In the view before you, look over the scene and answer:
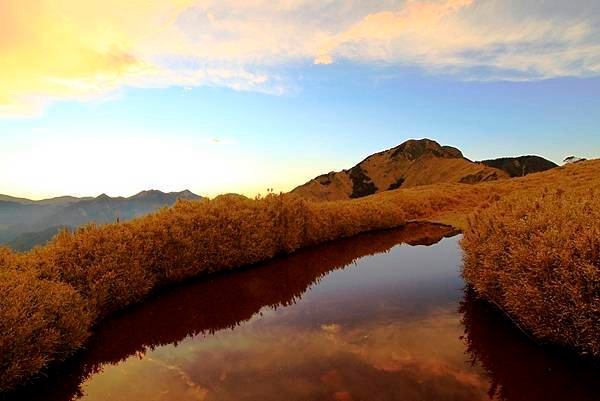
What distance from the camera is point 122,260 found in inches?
385

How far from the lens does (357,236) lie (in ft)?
73.9

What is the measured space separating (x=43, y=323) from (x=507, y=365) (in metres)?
7.88

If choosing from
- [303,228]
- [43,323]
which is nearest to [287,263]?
[303,228]

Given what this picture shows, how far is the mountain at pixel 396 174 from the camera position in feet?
344

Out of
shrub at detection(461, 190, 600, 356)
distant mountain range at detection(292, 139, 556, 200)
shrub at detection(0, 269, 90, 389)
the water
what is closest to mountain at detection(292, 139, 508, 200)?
distant mountain range at detection(292, 139, 556, 200)

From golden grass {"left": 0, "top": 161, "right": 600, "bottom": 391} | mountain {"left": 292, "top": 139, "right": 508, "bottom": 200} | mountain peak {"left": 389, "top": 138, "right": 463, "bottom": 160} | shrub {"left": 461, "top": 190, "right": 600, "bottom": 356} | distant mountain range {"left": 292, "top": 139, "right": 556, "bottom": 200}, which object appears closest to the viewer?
shrub {"left": 461, "top": 190, "right": 600, "bottom": 356}

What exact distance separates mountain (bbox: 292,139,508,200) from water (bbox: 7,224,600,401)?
3298 inches

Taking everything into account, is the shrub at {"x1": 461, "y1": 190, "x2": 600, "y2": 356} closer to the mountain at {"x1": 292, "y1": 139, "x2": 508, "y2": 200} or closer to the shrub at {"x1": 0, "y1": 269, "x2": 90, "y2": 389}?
the shrub at {"x1": 0, "y1": 269, "x2": 90, "y2": 389}

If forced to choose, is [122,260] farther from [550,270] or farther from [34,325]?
[550,270]

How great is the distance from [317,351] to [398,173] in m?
156

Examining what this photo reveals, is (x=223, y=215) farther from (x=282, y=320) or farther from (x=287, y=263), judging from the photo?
(x=282, y=320)

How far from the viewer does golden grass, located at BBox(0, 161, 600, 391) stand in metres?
5.87

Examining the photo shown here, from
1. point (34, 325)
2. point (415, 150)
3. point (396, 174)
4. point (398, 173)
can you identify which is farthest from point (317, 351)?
point (415, 150)

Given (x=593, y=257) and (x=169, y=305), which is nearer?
(x=593, y=257)
